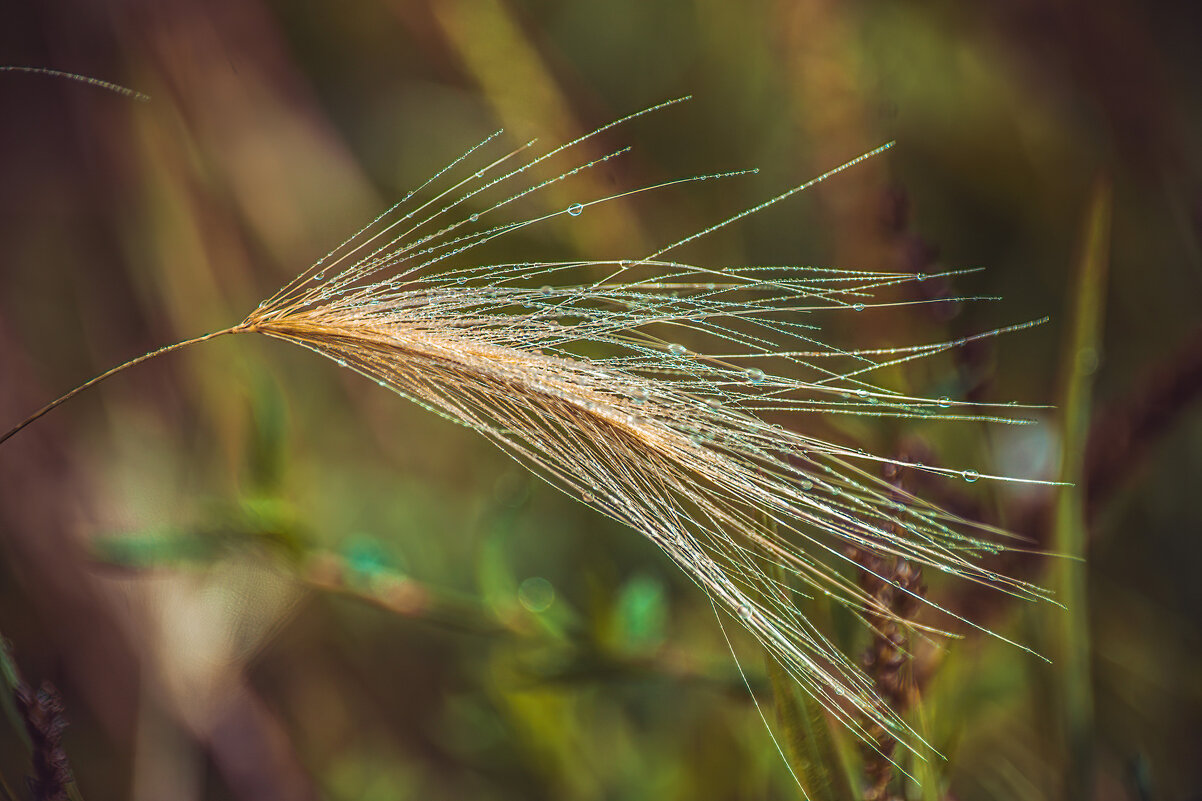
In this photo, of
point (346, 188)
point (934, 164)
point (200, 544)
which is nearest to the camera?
point (200, 544)

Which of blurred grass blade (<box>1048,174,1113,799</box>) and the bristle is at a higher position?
the bristle

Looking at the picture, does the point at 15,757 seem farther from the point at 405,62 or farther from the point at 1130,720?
the point at 1130,720

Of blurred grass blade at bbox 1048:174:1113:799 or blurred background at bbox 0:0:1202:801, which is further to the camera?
blurred background at bbox 0:0:1202:801

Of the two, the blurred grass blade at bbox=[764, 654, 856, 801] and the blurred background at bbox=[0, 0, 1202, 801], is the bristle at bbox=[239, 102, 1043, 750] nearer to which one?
the blurred grass blade at bbox=[764, 654, 856, 801]

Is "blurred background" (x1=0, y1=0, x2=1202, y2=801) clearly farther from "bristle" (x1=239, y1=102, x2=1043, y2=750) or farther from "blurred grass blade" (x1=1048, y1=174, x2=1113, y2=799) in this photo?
"bristle" (x1=239, y1=102, x2=1043, y2=750)

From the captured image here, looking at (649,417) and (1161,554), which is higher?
(649,417)

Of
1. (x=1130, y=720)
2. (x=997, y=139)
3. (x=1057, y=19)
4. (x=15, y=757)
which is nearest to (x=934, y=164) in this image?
(x=997, y=139)

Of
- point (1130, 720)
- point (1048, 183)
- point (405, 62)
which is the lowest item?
point (1130, 720)

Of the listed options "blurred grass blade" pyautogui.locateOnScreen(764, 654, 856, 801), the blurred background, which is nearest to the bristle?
"blurred grass blade" pyautogui.locateOnScreen(764, 654, 856, 801)
